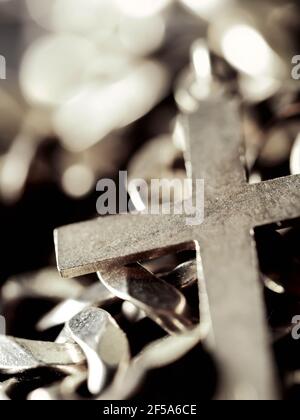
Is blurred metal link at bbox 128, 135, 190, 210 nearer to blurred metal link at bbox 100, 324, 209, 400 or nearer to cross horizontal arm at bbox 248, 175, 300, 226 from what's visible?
cross horizontal arm at bbox 248, 175, 300, 226

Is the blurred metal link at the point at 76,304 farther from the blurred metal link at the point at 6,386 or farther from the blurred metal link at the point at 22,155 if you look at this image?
→ the blurred metal link at the point at 22,155

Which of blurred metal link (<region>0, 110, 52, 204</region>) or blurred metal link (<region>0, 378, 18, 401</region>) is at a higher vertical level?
blurred metal link (<region>0, 110, 52, 204</region>)

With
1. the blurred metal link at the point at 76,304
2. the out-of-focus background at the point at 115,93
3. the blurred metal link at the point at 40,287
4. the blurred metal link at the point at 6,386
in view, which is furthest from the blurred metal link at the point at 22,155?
the blurred metal link at the point at 6,386

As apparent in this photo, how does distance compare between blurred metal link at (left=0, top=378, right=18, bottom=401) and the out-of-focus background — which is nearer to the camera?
blurred metal link at (left=0, top=378, right=18, bottom=401)

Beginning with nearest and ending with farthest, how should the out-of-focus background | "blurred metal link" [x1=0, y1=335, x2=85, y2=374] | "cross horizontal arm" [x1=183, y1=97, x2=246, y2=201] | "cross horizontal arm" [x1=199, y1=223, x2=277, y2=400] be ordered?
"cross horizontal arm" [x1=199, y1=223, x2=277, y2=400], "blurred metal link" [x1=0, y1=335, x2=85, y2=374], "cross horizontal arm" [x1=183, y1=97, x2=246, y2=201], the out-of-focus background

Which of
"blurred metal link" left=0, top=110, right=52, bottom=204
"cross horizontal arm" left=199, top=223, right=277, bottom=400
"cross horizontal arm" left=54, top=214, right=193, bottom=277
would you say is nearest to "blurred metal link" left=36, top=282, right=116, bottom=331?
"cross horizontal arm" left=54, top=214, right=193, bottom=277
